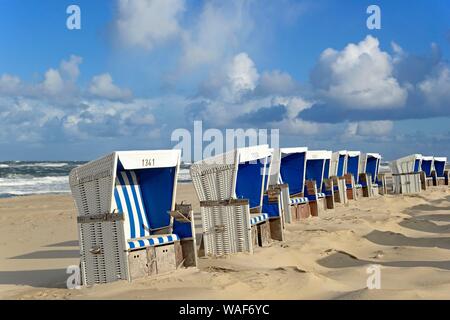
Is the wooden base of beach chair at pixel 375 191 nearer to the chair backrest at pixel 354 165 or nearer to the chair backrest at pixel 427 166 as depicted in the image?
the chair backrest at pixel 354 165

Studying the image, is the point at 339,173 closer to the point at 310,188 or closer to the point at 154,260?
the point at 310,188

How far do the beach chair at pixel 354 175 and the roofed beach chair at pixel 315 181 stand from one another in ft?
11.4

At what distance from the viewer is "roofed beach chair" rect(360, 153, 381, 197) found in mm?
24219

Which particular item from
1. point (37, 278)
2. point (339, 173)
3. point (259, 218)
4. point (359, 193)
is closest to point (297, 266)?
point (259, 218)

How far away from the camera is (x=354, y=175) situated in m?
24.8

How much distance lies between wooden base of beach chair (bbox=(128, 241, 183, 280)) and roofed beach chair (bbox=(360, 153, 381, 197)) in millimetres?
17698

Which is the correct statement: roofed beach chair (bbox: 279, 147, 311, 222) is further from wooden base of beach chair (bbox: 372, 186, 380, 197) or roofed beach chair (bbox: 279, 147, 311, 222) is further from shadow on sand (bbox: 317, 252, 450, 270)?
wooden base of beach chair (bbox: 372, 186, 380, 197)

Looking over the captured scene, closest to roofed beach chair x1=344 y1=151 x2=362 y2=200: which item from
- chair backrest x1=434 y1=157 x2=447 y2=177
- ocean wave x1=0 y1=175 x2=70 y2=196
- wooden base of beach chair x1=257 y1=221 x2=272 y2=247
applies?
chair backrest x1=434 y1=157 x2=447 y2=177

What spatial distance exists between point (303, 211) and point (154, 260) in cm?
853

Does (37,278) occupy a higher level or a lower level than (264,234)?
lower

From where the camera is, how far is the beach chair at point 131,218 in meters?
7.14
